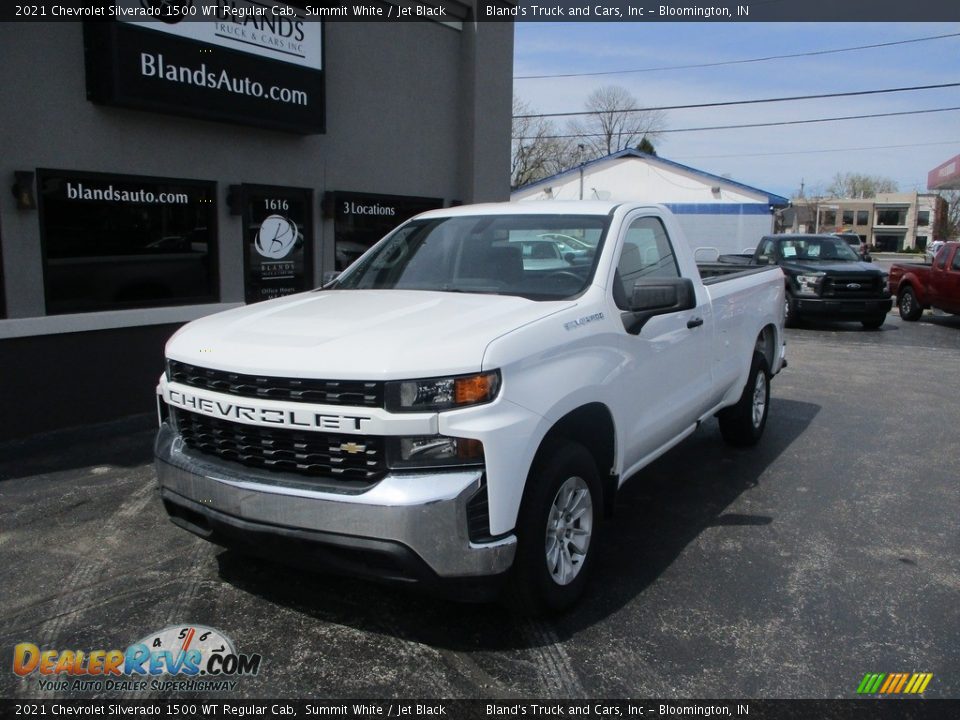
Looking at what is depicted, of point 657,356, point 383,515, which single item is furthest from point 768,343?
point 383,515

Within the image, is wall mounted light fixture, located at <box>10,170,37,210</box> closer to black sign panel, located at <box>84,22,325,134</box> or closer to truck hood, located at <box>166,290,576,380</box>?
black sign panel, located at <box>84,22,325,134</box>

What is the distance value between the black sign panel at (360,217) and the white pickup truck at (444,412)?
17.0ft

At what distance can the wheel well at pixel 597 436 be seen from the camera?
11.9ft

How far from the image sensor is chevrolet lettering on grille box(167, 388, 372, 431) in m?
3.14

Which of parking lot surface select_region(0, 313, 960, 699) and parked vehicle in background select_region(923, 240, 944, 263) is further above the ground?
parked vehicle in background select_region(923, 240, 944, 263)

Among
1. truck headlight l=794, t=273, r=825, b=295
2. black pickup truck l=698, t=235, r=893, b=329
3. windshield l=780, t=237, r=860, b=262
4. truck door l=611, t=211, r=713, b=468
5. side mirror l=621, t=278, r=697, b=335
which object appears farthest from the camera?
windshield l=780, t=237, r=860, b=262

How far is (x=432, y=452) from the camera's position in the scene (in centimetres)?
313

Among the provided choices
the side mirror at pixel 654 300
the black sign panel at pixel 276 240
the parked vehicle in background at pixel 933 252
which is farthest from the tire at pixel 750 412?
the parked vehicle in background at pixel 933 252

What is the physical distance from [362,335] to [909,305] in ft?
56.1

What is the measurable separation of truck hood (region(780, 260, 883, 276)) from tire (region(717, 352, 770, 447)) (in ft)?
30.7

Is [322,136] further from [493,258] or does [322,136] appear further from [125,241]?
[493,258]

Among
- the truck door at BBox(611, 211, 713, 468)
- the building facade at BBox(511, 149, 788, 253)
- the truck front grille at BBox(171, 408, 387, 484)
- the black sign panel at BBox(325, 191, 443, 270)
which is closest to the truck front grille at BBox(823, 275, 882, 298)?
the black sign panel at BBox(325, 191, 443, 270)

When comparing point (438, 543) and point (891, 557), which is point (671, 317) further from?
point (438, 543)

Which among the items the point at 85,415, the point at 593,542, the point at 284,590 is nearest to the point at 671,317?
the point at 593,542
